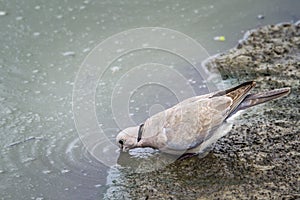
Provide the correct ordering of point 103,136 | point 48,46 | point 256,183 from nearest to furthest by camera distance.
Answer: point 256,183 → point 103,136 → point 48,46

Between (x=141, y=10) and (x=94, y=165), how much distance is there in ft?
9.47

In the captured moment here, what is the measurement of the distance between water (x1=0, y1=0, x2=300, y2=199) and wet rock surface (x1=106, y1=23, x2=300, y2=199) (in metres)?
0.42

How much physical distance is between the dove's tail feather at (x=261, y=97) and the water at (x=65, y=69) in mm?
838

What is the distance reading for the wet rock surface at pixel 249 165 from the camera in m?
4.04

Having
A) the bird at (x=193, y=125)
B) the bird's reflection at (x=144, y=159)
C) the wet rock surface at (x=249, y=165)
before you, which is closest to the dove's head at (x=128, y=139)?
the bird at (x=193, y=125)

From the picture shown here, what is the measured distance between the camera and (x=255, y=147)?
4516 mm

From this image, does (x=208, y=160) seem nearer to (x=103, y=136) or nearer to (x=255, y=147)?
(x=255, y=147)

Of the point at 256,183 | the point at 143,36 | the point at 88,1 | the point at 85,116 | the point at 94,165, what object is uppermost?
the point at 88,1

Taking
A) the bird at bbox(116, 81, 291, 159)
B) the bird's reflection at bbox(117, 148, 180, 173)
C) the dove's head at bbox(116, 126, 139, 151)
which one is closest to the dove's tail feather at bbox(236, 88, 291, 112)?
the bird at bbox(116, 81, 291, 159)

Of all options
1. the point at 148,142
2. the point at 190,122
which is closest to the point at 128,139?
the point at 148,142

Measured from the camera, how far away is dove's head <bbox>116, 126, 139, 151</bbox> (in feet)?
15.0

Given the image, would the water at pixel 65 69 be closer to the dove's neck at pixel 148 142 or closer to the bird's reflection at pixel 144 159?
the bird's reflection at pixel 144 159

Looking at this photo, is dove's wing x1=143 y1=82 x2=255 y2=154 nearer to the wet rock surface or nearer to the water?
the wet rock surface

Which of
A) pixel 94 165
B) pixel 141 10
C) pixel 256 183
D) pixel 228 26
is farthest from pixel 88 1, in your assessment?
pixel 256 183
